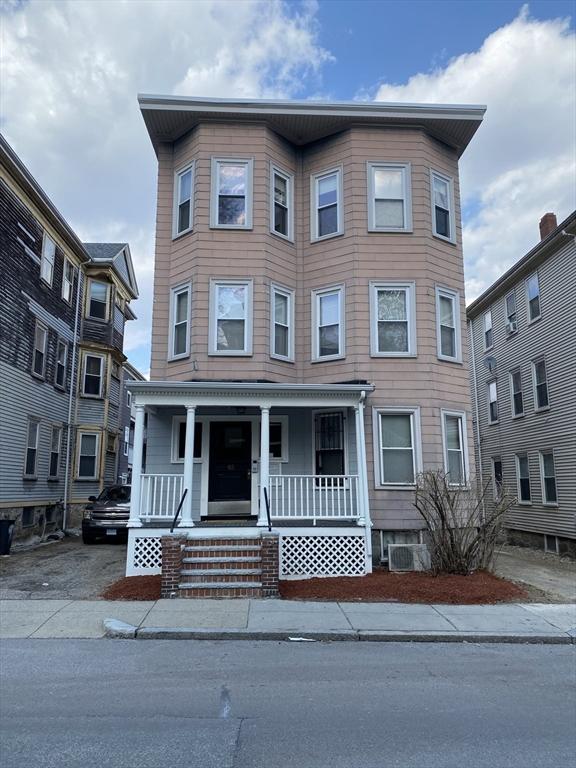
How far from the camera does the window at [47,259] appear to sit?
701 inches

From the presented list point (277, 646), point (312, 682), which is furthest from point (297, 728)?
point (277, 646)

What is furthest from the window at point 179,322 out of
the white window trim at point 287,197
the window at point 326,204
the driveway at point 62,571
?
the driveway at point 62,571

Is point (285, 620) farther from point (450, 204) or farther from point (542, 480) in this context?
point (542, 480)

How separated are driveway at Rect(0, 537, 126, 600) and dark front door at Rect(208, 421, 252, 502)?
252 cm

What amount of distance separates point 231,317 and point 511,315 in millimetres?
12247

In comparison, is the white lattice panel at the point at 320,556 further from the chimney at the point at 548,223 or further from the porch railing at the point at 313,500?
the chimney at the point at 548,223

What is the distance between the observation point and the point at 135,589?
30.2 ft

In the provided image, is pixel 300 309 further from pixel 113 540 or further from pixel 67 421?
pixel 67 421

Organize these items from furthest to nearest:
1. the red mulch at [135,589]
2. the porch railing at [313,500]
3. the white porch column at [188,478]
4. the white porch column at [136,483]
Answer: the porch railing at [313,500]
the white porch column at [136,483]
the white porch column at [188,478]
the red mulch at [135,589]

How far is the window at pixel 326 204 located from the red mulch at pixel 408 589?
7.60 m

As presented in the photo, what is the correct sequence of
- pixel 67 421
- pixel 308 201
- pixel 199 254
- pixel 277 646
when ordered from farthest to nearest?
pixel 67 421 < pixel 308 201 < pixel 199 254 < pixel 277 646

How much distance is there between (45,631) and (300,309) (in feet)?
27.5

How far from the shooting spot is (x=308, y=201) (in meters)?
13.7

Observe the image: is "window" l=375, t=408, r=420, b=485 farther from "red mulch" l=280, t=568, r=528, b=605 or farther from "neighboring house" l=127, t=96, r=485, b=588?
"red mulch" l=280, t=568, r=528, b=605
